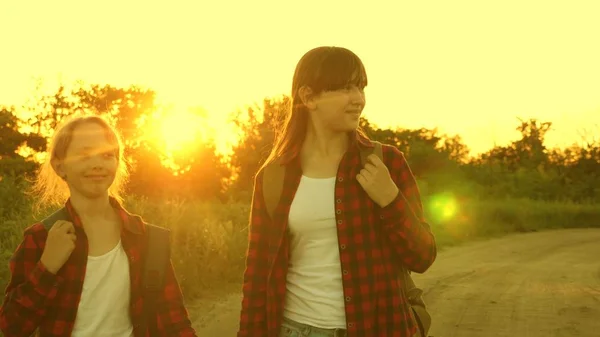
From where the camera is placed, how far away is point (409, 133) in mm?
50938

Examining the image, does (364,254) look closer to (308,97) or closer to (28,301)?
(308,97)

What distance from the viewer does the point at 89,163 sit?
10.2 feet

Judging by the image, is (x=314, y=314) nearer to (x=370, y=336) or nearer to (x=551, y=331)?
(x=370, y=336)

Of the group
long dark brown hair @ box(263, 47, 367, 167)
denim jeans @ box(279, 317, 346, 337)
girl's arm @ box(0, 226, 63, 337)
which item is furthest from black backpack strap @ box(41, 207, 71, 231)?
denim jeans @ box(279, 317, 346, 337)

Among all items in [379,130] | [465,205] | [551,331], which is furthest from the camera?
[379,130]

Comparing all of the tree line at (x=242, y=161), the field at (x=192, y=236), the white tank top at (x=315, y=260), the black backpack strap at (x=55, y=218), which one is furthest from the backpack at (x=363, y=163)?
the tree line at (x=242, y=161)

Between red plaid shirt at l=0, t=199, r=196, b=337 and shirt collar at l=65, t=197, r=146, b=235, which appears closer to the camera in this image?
red plaid shirt at l=0, t=199, r=196, b=337

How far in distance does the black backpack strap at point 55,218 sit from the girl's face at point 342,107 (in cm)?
109

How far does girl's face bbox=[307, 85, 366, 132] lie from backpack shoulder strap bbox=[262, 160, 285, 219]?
0.28 metres

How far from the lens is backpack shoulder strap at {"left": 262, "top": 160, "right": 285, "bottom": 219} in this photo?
3205mm

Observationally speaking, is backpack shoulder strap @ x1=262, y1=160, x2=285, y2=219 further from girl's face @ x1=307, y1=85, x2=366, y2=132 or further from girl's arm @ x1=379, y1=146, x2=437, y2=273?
girl's arm @ x1=379, y1=146, x2=437, y2=273

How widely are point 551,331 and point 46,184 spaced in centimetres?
648

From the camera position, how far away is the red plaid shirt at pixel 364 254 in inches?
117

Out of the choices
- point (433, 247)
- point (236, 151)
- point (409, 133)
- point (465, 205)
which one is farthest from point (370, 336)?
point (409, 133)
